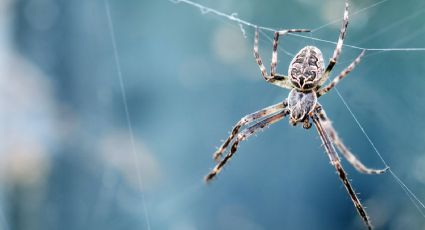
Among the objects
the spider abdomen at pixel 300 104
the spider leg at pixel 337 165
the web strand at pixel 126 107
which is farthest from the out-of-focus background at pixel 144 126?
the spider leg at pixel 337 165

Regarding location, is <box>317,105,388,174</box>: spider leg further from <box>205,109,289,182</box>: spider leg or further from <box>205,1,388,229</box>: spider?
<box>205,109,289,182</box>: spider leg

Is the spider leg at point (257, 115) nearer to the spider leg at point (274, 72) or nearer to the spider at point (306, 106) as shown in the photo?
the spider at point (306, 106)

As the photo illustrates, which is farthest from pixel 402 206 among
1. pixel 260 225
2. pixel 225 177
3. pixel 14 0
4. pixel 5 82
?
pixel 14 0

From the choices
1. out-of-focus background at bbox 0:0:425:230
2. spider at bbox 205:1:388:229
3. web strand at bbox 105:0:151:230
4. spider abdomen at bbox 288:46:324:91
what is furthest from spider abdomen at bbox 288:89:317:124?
web strand at bbox 105:0:151:230

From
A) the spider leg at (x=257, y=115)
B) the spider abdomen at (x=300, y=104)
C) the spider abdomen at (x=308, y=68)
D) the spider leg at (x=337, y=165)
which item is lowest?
the spider leg at (x=337, y=165)

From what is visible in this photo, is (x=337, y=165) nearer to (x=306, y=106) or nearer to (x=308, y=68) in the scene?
(x=306, y=106)

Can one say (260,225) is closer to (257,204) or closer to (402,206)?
(257,204)

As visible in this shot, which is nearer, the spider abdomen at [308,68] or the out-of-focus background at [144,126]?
the spider abdomen at [308,68]

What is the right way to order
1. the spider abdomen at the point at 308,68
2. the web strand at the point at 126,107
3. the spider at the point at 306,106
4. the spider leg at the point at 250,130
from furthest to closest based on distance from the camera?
the web strand at the point at 126,107 < the spider leg at the point at 250,130 < the spider abdomen at the point at 308,68 < the spider at the point at 306,106
